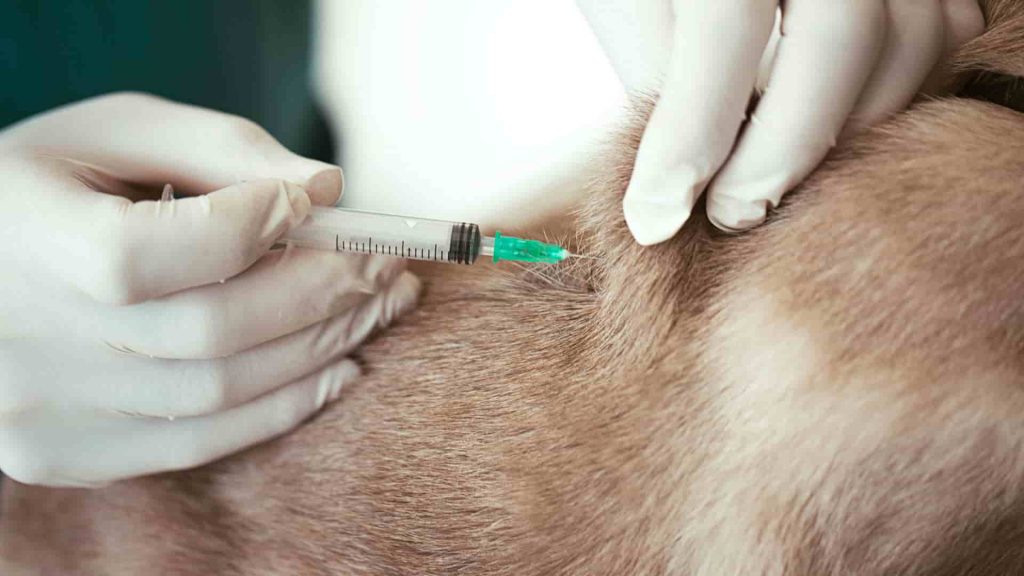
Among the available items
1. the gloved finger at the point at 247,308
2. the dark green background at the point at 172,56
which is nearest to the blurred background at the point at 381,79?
the dark green background at the point at 172,56

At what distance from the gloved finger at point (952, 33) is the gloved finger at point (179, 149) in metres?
0.50

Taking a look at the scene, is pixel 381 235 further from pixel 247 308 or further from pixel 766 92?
pixel 766 92

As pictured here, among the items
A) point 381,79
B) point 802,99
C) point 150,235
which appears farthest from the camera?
point 381,79

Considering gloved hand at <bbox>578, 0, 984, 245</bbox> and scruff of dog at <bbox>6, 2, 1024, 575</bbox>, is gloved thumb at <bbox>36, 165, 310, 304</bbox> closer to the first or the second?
scruff of dog at <bbox>6, 2, 1024, 575</bbox>

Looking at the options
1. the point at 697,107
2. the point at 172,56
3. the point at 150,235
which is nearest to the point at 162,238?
the point at 150,235

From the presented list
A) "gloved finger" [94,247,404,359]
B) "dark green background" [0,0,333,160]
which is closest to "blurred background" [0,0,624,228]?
"dark green background" [0,0,333,160]

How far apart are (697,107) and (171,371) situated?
520mm

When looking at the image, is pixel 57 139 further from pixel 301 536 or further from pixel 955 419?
pixel 955 419

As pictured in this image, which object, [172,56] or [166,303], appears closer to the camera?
[166,303]

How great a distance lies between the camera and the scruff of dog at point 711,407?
0.47m

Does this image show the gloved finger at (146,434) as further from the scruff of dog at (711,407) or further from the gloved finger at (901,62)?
the gloved finger at (901,62)

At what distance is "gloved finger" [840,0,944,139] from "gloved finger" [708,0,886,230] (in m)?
0.01

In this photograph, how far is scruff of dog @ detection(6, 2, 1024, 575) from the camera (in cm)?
47

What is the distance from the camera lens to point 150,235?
2.17 ft
